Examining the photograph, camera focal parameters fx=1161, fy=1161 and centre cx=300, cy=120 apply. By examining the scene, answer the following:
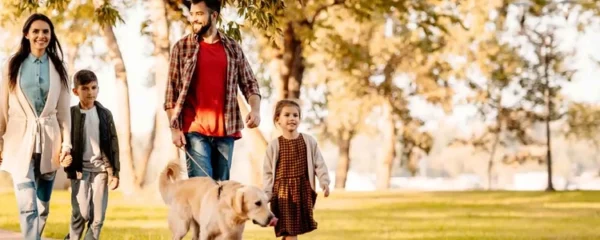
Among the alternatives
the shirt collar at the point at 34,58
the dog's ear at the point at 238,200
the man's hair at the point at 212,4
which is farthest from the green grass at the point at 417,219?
the dog's ear at the point at 238,200

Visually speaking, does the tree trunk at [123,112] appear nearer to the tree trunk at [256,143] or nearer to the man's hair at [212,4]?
the tree trunk at [256,143]

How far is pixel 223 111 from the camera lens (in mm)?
8094

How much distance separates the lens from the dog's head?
24.3 feet

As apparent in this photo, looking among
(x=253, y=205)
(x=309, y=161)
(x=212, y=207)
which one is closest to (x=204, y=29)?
(x=212, y=207)

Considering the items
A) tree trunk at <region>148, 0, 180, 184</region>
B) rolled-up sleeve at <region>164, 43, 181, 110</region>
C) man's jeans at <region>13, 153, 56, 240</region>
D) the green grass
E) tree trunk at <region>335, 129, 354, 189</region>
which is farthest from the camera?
tree trunk at <region>335, 129, 354, 189</region>

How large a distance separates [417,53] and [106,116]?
30837 mm

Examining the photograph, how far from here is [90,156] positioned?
31.4ft

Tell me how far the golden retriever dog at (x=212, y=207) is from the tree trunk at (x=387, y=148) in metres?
34.8

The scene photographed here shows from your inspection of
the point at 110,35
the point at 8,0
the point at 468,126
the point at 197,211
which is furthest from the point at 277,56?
the point at 468,126

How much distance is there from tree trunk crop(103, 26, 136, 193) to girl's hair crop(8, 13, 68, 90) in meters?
17.9

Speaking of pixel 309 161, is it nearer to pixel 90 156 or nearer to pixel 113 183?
pixel 113 183

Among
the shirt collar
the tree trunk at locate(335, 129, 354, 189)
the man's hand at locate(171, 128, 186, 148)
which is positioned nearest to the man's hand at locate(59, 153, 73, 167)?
the shirt collar

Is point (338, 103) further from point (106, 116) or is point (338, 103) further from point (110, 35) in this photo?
point (106, 116)

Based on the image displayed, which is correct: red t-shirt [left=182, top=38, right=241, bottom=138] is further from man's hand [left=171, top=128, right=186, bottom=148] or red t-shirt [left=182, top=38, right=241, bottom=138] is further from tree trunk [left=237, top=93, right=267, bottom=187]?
tree trunk [left=237, top=93, right=267, bottom=187]
